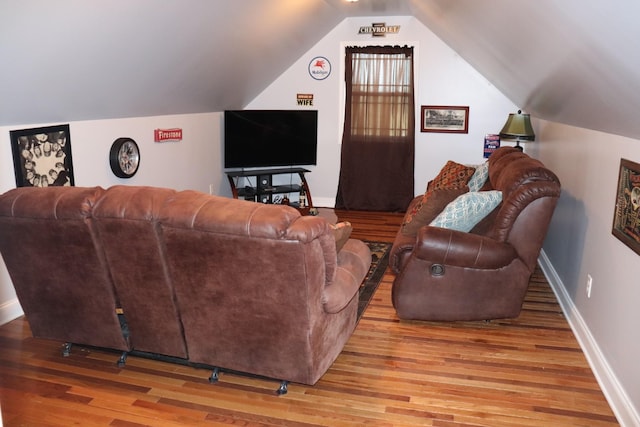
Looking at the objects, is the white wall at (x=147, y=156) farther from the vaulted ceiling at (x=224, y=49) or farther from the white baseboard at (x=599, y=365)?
the white baseboard at (x=599, y=365)

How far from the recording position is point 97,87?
13.5 feet

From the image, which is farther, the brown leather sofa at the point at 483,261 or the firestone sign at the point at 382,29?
the firestone sign at the point at 382,29

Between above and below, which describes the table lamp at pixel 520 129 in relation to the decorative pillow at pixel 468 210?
above

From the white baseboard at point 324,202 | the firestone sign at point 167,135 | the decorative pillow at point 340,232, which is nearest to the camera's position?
the decorative pillow at point 340,232

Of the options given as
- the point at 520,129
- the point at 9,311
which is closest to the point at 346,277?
the point at 9,311

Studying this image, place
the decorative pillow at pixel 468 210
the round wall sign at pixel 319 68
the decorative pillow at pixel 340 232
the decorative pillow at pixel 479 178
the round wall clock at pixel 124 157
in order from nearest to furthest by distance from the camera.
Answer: the decorative pillow at pixel 340 232 → the decorative pillow at pixel 468 210 → the round wall clock at pixel 124 157 → the decorative pillow at pixel 479 178 → the round wall sign at pixel 319 68

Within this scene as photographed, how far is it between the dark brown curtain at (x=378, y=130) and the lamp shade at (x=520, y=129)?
158 centimetres

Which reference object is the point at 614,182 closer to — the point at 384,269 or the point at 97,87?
the point at 384,269

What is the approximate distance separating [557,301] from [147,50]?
362 centimetres

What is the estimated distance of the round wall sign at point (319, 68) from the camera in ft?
23.7

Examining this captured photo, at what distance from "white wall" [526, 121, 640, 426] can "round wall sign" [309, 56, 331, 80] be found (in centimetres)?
327

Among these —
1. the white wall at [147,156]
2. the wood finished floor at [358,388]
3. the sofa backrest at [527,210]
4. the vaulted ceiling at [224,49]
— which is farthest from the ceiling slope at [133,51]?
the sofa backrest at [527,210]

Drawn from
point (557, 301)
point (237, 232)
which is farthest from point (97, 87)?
point (557, 301)

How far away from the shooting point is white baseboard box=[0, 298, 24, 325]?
3.78 m
